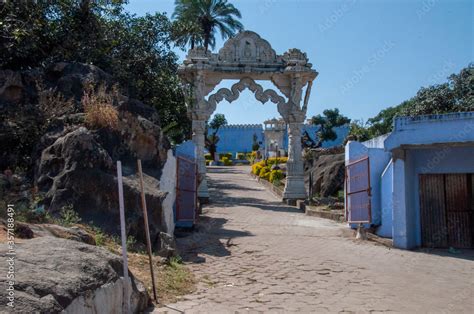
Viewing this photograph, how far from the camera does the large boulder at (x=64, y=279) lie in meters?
3.19

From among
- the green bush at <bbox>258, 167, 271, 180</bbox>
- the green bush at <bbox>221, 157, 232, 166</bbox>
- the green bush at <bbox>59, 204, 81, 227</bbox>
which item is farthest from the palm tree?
the green bush at <bbox>59, 204, 81, 227</bbox>

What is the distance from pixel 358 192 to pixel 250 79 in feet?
25.2

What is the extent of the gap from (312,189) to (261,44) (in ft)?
21.2

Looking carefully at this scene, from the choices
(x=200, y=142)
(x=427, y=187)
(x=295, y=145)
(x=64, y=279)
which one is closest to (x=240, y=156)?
(x=295, y=145)

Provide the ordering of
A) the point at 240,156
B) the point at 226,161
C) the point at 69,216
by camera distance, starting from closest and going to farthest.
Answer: the point at 69,216 < the point at 226,161 < the point at 240,156

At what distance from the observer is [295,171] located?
18.2m

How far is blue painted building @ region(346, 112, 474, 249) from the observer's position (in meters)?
10.4

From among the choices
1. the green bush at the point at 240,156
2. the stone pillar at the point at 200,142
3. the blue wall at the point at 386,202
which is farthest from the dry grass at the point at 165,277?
the green bush at the point at 240,156

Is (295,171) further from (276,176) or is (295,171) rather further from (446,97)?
(446,97)

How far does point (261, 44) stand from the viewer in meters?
18.0

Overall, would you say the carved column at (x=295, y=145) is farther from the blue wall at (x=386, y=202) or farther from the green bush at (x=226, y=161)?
the green bush at (x=226, y=161)

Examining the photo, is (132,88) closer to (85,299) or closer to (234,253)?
(234,253)

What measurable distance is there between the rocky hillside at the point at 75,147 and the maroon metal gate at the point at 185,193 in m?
1.75

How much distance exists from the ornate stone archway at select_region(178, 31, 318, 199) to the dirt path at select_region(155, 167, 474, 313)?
5322 millimetres
